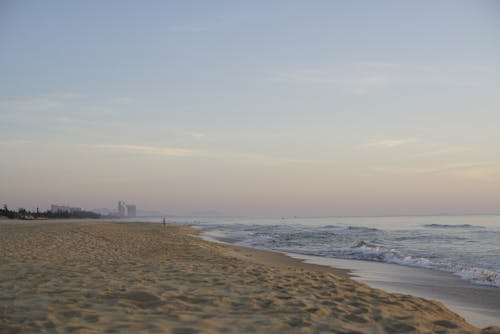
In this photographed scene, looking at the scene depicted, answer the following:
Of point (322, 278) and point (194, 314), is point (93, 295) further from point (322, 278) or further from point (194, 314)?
point (322, 278)

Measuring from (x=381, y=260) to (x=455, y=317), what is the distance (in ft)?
38.2

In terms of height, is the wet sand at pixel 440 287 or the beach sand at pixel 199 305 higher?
the beach sand at pixel 199 305

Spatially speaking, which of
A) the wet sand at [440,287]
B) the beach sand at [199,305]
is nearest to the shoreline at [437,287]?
the wet sand at [440,287]

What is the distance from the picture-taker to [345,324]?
5.16 meters

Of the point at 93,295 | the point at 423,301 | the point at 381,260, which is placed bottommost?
the point at 381,260

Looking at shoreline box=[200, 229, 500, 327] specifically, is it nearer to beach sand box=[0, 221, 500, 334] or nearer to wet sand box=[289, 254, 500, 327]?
wet sand box=[289, 254, 500, 327]

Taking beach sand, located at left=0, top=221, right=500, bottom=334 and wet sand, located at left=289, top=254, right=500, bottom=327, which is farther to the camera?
wet sand, located at left=289, top=254, right=500, bottom=327

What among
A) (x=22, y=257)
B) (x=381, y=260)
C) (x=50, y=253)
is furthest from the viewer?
(x=381, y=260)

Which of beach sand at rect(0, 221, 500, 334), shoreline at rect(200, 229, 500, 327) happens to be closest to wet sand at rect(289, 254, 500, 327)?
shoreline at rect(200, 229, 500, 327)

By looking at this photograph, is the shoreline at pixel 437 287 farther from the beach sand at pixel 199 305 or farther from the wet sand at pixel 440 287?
the beach sand at pixel 199 305

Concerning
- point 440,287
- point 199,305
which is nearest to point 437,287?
point 440,287

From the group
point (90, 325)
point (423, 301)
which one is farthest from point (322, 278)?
point (90, 325)

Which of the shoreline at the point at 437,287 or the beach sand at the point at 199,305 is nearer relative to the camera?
the beach sand at the point at 199,305

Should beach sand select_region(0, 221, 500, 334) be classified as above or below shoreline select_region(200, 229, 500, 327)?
above
